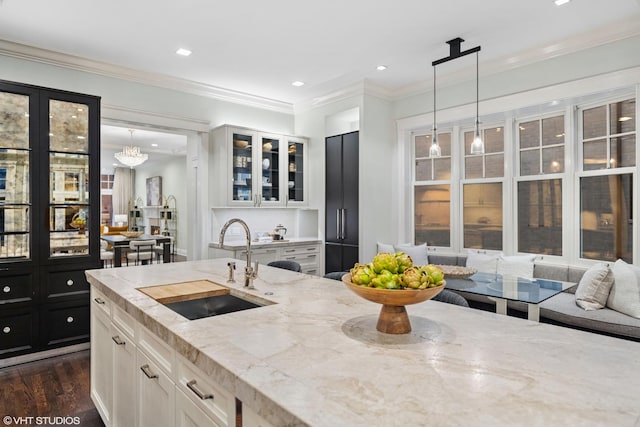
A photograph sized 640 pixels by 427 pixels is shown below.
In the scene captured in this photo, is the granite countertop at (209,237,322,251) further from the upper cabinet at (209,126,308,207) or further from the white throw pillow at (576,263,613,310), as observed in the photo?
the white throw pillow at (576,263,613,310)

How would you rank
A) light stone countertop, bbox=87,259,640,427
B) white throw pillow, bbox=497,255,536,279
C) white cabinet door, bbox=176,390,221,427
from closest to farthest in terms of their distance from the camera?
light stone countertop, bbox=87,259,640,427 < white cabinet door, bbox=176,390,221,427 < white throw pillow, bbox=497,255,536,279

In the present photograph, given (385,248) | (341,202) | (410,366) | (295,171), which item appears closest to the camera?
(410,366)

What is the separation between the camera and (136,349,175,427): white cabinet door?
4.89 feet

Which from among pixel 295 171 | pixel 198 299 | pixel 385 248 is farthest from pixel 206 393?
pixel 295 171

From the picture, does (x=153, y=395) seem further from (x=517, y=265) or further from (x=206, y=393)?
(x=517, y=265)

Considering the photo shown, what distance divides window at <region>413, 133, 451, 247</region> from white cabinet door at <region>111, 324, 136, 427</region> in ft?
12.5

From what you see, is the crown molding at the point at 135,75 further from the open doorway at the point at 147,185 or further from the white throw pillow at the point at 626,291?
the white throw pillow at the point at 626,291

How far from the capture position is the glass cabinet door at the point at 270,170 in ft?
17.0

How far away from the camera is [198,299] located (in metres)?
2.18

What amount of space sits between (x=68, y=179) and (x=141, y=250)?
11.7ft

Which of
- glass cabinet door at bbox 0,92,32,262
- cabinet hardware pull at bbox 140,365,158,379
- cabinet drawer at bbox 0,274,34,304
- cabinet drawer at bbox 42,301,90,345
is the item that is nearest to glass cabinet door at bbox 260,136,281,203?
cabinet drawer at bbox 42,301,90,345

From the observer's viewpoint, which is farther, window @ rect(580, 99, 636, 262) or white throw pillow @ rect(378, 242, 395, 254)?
white throw pillow @ rect(378, 242, 395, 254)

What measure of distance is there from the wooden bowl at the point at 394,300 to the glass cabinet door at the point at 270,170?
391 centimetres

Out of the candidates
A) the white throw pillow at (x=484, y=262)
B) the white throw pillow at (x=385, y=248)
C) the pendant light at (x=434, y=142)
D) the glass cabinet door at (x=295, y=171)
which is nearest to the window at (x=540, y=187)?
the white throw pillow at (x=484, y=262)
